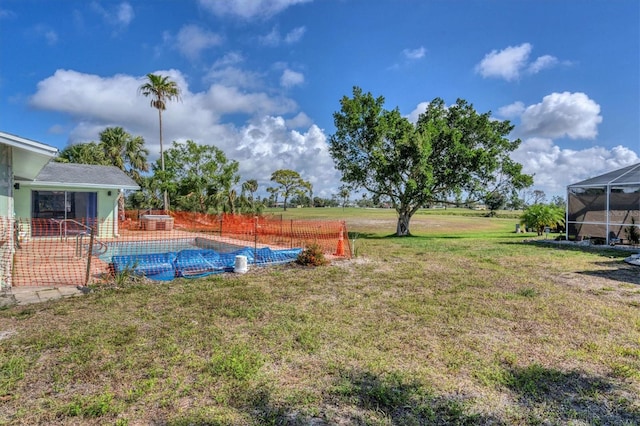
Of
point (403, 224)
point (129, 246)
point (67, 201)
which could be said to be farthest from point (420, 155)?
point (67, 201)

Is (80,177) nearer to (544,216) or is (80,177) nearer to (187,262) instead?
(187,262)

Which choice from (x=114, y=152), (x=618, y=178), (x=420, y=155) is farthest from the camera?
(x=114, y=152)

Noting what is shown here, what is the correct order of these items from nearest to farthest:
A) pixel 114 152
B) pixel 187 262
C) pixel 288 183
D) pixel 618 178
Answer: pixel 187 262 < pixel 618 178 < pixel 114 152 < pixel 288 183

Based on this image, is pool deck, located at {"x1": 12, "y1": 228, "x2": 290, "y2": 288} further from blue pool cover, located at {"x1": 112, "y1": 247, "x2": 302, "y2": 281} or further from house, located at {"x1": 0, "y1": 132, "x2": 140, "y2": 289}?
house, located at {"x1": 0, "y1": 132, "x2": 140, "y2": 289}

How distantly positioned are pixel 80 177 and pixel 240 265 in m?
10.7

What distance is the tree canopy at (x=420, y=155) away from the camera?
1878 cm

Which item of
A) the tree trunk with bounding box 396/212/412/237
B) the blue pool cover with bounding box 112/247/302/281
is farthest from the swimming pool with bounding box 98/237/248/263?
the tree trunk with bounding box 396/212/412/237

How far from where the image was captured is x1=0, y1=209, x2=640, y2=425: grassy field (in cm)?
263

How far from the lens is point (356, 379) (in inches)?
122

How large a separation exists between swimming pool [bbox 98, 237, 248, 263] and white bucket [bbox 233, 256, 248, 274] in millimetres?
3332

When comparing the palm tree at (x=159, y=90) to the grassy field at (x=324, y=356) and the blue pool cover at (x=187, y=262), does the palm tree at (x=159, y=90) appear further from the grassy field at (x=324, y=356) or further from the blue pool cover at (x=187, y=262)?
the grassy field at (x=324, y=356)

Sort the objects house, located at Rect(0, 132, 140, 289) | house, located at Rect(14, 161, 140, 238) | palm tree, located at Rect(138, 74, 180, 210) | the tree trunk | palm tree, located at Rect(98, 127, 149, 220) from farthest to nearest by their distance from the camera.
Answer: palm tree, located at Rect(98, 127, 149, 220) < palm tree, located at Rect(138, 74, 180, 210) < the tree trunk < house, located at Rect(14, 161, 140, 238) < house, located at Rect(0, 132, 140, 289)

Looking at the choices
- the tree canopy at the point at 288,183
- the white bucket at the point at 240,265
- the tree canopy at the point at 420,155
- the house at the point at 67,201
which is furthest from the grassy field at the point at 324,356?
the tree canopy at the point at 288,183

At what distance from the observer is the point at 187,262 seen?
7832 mm
